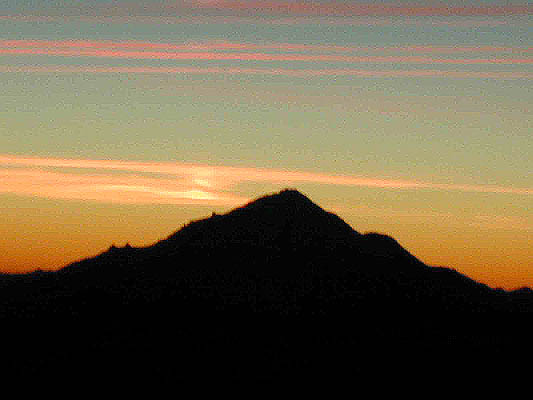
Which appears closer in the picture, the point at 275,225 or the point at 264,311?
the point at 264,311

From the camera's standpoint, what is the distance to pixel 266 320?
45.7 meters

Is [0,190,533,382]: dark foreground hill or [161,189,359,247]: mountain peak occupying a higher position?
[161,189,359,247]: mountain peak

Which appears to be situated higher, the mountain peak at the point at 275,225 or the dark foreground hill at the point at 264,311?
the mountain peak at the point at 275,225

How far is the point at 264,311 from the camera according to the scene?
152 feet

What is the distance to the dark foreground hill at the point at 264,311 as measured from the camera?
43000 millimetres

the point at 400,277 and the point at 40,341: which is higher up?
the point at 400,277

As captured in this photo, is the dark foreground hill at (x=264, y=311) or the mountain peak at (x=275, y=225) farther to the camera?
the mountain peak at (x=275, y=225)

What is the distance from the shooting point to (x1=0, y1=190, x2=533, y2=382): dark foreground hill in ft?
141

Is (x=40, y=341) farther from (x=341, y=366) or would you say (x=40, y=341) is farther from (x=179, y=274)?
→ (x=341, y=366)

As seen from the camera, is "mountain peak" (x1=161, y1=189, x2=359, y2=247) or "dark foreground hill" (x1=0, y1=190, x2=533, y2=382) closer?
"dark foreground hill" (x1=0, y1=190, x2=533, y2=382)

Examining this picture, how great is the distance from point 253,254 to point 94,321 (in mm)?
9578

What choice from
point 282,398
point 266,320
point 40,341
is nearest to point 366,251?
point 266,320

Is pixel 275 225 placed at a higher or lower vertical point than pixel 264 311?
higher

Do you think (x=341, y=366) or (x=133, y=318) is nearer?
(x=341, y=366)
